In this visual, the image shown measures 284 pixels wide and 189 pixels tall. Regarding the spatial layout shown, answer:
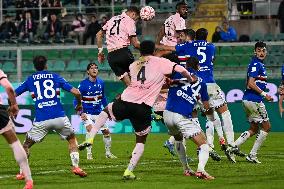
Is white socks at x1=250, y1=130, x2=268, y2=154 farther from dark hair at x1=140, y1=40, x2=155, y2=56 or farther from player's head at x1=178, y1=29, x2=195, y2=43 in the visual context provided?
dark hair at x1=140, y1=40, x2=155, y2=56

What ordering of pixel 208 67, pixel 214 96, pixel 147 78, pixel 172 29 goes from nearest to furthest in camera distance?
pixel 147 78
pixel 208 67
pixel 172 29
pixel 214 96

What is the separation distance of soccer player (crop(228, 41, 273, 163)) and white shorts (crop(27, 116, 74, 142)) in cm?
481

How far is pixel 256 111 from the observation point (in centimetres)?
2139

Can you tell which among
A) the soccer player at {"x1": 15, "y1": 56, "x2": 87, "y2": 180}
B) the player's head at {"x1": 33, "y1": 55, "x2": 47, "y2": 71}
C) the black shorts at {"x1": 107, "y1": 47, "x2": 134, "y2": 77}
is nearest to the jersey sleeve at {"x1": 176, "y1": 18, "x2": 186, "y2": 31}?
the black shorts at {"x1": 107, "y1": 47, "x2": 134, "y2": 77}

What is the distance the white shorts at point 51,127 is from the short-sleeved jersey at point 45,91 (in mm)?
77

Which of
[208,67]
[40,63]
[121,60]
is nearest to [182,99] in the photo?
[40,63]

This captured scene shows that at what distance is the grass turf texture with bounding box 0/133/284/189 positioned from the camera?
16109 mm

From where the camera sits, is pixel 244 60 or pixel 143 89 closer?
pixel 143 89

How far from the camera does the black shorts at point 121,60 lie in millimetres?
20797

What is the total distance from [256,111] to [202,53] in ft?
5.75

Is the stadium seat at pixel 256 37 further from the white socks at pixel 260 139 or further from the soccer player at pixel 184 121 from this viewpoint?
the soccer player at pixel 184 121

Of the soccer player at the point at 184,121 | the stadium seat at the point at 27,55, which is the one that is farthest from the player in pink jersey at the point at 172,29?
the stadium seat at the point at 27,55

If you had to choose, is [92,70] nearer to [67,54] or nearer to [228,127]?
[228,127]

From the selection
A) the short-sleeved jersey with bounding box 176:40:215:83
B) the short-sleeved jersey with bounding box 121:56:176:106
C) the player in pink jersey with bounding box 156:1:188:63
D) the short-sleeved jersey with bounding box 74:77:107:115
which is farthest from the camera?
the short-sleeved jersey with bounding box 74:77:107:115
